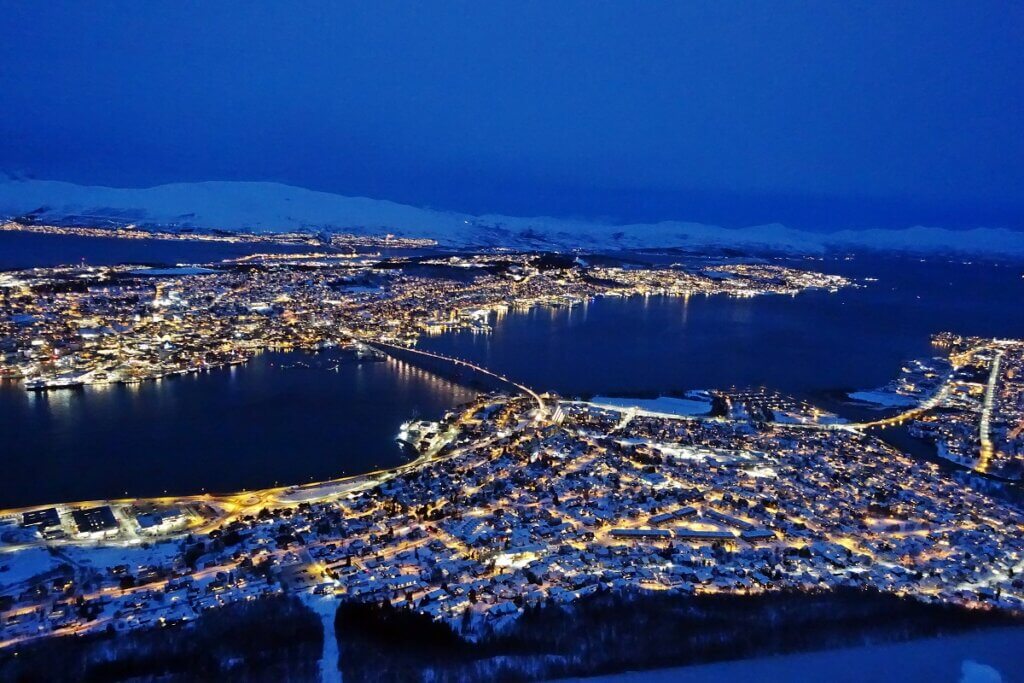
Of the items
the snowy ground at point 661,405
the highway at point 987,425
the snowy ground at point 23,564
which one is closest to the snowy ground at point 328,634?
the snowy ground at point 23,564

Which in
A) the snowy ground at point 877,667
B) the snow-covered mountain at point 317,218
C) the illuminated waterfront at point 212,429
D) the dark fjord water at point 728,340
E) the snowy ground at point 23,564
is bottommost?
the snowy ground at point 877,667

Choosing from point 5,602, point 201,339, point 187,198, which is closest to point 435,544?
point 5,602

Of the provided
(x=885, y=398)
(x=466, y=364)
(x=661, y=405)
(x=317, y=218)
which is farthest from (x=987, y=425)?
(x=317, y=218)

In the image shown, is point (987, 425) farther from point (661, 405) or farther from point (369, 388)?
point (369, 388)

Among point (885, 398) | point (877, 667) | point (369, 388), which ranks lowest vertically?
point (877, 667)

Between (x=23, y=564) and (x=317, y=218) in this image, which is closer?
(x=23, y=564)

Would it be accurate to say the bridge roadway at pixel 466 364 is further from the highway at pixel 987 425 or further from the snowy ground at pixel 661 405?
the highway at pixel 987 425
